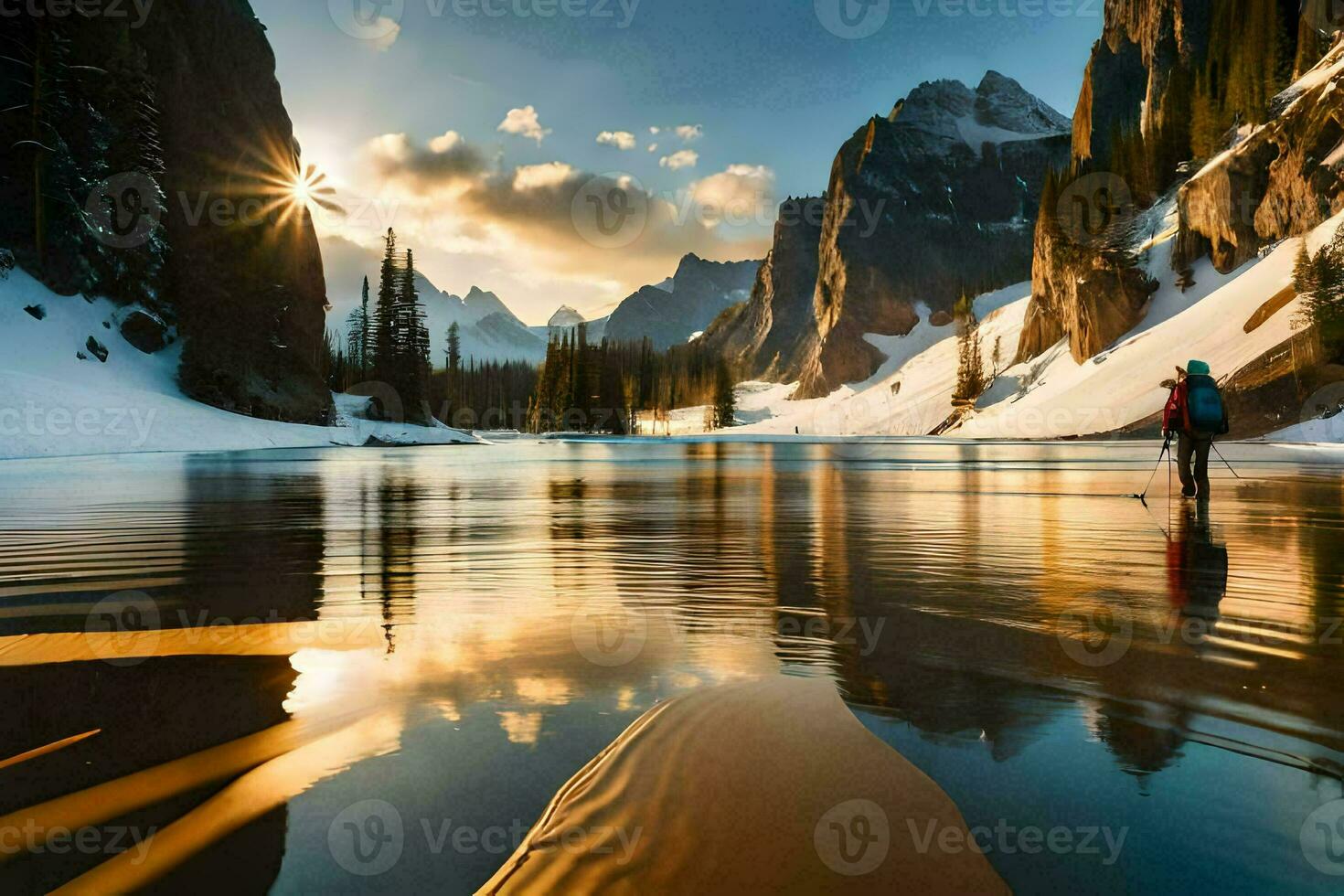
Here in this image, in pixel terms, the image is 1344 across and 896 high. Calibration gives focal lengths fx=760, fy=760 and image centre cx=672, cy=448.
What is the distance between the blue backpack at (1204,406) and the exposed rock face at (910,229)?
6044 inches

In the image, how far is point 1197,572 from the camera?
8078 mm

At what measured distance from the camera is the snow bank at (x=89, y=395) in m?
38.8

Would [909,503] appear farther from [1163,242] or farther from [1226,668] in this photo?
[1163,242]

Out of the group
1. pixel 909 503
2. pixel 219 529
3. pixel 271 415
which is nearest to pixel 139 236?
pixel 271 415

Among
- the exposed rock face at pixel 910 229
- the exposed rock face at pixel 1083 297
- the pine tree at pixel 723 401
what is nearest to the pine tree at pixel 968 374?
the exposed rock face at pixel 1083 297

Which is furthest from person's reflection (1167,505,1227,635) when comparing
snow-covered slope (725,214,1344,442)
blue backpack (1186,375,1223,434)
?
snow-covered slope (725,214,1344,442)

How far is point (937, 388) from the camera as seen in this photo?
12194 cm

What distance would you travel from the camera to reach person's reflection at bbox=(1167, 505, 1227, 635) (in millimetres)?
6414

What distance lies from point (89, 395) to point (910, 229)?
169845mm

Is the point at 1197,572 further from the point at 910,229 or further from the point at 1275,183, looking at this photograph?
the point at 910,229

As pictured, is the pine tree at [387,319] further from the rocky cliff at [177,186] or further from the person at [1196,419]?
the person at [1196,419]

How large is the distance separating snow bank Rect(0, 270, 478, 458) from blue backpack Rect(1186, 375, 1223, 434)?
47.2 metres

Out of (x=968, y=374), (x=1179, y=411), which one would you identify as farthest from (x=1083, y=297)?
(x=1179, y=411)

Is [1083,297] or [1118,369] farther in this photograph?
[1083,297]
